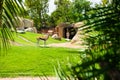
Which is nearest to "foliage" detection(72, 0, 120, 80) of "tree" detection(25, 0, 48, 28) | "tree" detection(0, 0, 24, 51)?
"tree" detection(0, 0, 24, 51)

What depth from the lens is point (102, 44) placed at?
0.37 meters

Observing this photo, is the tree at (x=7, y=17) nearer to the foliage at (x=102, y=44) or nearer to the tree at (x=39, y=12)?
the foliage at (x=102, y=44)

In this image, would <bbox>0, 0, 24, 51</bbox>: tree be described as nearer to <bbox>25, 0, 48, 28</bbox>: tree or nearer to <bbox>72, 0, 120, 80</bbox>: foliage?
<bbox>72, 0, 120, 80</bbox>: foliage

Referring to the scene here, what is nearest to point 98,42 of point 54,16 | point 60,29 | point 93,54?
point 93,54

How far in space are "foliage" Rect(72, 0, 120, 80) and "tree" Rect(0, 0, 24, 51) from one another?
1.66 ft

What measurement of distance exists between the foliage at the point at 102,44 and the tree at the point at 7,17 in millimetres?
507

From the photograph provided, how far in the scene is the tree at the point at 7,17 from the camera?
0.90m

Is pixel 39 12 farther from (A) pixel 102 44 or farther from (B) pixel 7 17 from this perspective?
(A) pixel 102 44

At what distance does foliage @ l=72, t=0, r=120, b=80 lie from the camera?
1.03 ft

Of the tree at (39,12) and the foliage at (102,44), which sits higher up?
the foliage at (102,44)

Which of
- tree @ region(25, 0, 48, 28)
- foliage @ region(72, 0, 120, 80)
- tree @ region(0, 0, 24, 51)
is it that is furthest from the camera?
tree @ region(25, 0, 48, 28)

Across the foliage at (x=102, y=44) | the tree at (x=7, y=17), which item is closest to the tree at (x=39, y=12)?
the tree at (x=7, y=17)

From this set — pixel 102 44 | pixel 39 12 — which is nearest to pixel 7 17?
pixel 102 44

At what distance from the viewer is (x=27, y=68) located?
10.1m
